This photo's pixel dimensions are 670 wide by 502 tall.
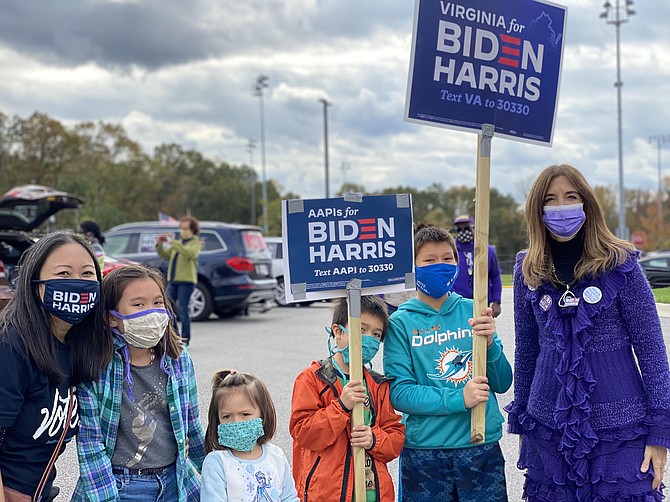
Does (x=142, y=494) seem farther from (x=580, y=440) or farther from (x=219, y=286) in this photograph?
(x=219, y=286)

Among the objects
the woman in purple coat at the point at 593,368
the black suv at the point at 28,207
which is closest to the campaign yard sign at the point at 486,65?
the woman in purple coat at the point at 593,368

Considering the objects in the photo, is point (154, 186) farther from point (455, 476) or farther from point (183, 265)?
point (455, 476)

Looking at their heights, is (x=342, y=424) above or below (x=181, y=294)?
above

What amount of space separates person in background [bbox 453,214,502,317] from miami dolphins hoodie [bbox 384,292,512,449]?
323cm

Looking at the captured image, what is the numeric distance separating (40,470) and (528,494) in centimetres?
196

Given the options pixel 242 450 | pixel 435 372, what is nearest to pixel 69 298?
pixel 242 450

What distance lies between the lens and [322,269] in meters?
3.23

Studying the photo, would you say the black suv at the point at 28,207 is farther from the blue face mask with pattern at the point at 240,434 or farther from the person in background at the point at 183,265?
the blue face mask with pattern at the point at 240,434

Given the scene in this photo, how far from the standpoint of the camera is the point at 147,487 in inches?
118

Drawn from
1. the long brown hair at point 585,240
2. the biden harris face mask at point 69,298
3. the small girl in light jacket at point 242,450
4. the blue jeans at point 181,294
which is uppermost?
the long brown hair at point 585,240

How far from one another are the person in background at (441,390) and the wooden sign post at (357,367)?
0.24m

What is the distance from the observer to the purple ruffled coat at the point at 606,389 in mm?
2893

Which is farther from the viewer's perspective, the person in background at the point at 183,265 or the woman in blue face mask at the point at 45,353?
the person in background at the point at 183,265

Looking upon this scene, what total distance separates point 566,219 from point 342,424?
1238 mm
